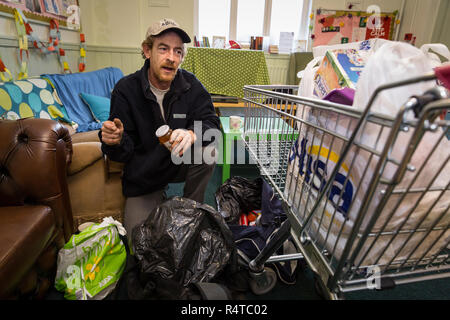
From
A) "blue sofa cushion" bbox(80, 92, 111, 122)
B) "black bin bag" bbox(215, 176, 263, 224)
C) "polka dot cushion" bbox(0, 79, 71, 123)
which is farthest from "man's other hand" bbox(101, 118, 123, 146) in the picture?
"blue sofa cushion" bbox(80, 92, 111, 122)

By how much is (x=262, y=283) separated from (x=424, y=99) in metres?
0.94

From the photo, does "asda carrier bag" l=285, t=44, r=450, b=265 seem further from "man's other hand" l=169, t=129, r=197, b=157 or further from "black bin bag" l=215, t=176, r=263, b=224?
"black bin bag" l=215, t=176, r=263, b=224

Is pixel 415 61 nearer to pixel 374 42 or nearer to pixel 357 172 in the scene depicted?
pixel 357 172

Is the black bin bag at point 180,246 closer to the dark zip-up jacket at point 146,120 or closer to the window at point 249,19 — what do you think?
the dark zip-up jacket at point 146,120

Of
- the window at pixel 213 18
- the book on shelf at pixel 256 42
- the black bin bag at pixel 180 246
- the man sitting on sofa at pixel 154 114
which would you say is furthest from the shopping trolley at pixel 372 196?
the window at pixel 213 18

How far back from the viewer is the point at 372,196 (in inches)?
15.3

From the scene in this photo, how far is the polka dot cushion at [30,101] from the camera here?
1.40 metres

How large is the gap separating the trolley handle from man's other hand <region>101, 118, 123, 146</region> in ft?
3.23

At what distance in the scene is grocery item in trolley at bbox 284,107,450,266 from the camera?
1.52 feet

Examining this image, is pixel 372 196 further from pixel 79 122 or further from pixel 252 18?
pixel 252 18

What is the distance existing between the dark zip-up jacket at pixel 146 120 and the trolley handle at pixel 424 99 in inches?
40.7
